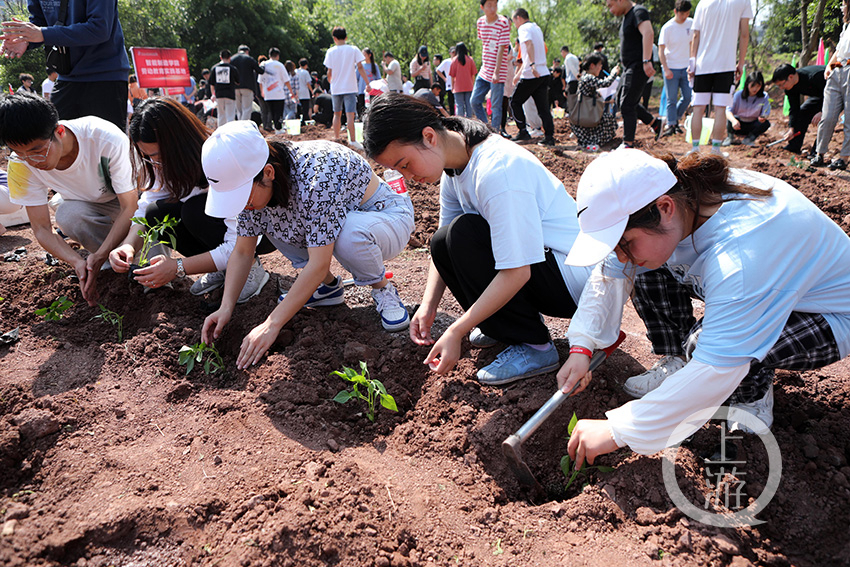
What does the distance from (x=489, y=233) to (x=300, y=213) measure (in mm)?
820

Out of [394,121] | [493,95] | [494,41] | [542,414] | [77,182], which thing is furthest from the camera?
[493,95]

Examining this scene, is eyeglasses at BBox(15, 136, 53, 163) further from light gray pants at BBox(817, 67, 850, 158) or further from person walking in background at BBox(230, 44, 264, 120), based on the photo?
person walking in background at BBox(230, 44, 264, 120)

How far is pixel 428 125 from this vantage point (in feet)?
6.49

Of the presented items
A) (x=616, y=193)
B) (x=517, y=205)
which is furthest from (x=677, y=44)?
(x=616, y=193)

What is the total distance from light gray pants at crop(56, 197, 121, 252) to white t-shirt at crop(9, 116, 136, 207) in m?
0.09

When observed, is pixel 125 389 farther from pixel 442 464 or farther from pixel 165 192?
pixel 442 464

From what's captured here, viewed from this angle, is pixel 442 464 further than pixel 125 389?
No

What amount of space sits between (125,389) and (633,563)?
2.06 metres

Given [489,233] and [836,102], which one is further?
[836,102]

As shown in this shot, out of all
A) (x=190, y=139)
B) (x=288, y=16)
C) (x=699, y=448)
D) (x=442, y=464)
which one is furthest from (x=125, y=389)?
(x=288, y=16)

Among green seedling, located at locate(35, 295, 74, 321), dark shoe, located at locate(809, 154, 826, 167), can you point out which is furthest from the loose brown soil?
dark shoe, located at locate(809, 154, 826, 167)

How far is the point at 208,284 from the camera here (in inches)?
124

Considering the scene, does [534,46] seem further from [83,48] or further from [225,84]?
[83,48]

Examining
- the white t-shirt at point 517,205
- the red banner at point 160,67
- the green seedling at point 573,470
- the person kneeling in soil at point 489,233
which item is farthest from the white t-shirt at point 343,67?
the green seedling at point 573,470
